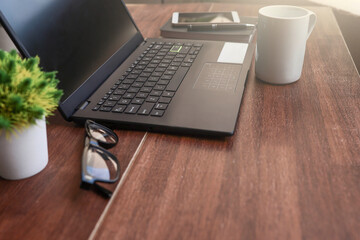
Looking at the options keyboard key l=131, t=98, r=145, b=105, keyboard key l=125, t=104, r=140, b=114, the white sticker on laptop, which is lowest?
the white sticker on laptop

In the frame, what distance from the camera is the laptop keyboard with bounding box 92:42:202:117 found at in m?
0.62

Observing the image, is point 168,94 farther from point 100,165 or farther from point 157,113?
point 100,165

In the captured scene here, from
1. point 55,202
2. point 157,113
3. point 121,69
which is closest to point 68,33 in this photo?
point 121,69

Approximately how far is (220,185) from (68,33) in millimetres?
414

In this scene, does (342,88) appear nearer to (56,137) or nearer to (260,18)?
(260,18)

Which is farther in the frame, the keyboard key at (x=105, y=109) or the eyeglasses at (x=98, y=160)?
the keyboard key at (x=105, y=109)

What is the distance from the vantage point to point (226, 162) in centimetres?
52

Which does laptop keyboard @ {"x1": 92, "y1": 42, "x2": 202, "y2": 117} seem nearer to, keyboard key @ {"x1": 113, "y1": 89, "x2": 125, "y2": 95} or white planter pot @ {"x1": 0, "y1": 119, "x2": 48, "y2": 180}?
keyboard key @ {"x1": 113, "y1": 89, "x2": 125, "y2": 95}

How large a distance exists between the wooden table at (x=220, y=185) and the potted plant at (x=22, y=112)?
32 mm

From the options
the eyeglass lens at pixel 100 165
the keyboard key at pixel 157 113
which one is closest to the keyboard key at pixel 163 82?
the keyboard key at pixel 157 113

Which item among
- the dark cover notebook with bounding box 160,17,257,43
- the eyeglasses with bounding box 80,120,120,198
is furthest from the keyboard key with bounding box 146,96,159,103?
the dark cover notebook with bounding box 160,17,257,43

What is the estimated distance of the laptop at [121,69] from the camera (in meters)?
0.58

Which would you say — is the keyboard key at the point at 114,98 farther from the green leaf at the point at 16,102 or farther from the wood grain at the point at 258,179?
the green leaf at the point at 16,102

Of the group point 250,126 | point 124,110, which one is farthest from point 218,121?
point 124,110
